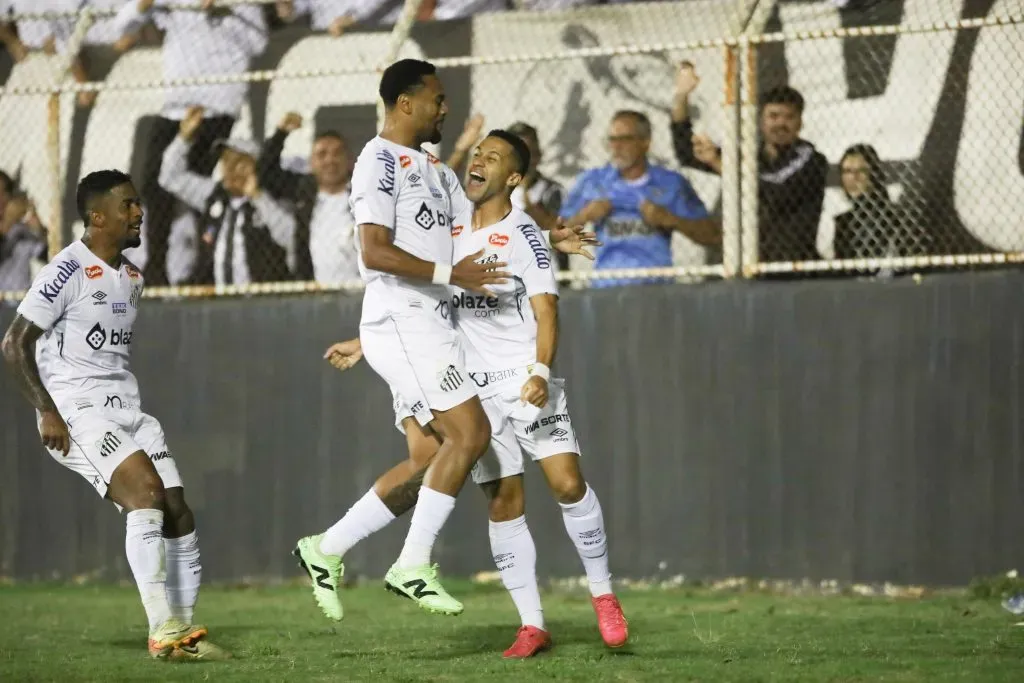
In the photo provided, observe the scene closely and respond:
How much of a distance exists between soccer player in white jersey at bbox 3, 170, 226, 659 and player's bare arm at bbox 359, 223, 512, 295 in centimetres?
155

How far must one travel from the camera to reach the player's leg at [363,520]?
7656 millimetres

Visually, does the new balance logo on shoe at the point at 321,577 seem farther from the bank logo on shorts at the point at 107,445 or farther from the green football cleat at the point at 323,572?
the bank logo on shorts at the point at 107,445

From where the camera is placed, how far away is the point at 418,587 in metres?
7.20

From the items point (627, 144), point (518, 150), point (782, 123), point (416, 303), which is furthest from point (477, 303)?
point (782, 123)

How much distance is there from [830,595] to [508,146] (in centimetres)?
408

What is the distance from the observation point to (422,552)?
730 cm

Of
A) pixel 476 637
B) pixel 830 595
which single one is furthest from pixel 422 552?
pixel 830 595

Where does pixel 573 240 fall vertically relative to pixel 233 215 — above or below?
below

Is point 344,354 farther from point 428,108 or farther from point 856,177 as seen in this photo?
point 856,177

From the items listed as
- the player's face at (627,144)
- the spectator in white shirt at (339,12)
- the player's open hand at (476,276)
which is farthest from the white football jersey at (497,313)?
the spectator in white shirt at (339,12)

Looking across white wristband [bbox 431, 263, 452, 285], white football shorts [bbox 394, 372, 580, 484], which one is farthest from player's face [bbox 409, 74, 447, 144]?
white football shorts [bbox 394, 372, 580, 484]

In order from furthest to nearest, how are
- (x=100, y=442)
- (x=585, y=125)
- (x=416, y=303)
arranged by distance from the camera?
1. (x=585, y=125)
2. (x=100, y=442)
3. (x=416, y=303)

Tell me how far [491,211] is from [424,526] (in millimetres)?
1561

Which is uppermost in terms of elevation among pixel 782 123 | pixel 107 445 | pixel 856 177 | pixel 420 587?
pixel 782 123
